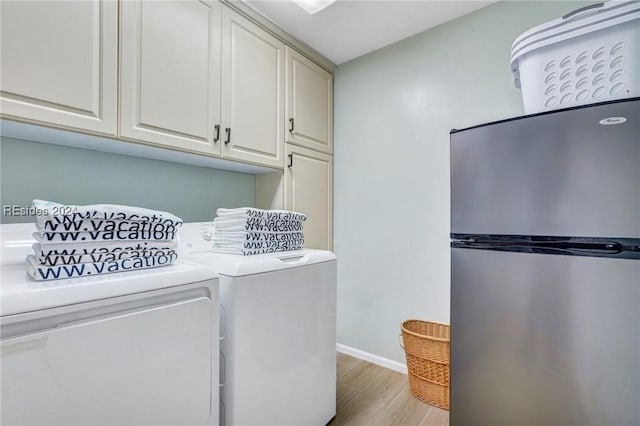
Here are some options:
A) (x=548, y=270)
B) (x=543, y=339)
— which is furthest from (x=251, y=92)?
(x=543, y=339)

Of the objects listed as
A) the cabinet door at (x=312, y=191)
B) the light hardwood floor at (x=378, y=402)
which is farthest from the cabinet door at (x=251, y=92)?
the light hardwood floor at (x=378, y=402)

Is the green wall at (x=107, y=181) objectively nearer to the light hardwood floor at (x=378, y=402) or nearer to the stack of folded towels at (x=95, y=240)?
the stack of folded towels at (x=95, y=240)

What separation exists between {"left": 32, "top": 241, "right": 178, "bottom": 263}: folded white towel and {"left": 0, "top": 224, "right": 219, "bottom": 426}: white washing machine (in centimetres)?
8

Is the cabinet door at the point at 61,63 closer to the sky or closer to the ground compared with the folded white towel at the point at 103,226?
closer to the sky

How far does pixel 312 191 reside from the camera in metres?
2.23

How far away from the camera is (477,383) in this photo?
1.15 m

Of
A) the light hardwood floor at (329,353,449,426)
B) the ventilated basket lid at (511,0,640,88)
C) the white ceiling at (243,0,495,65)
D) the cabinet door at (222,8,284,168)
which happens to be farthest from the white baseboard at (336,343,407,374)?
the white ceiling at (243,0,495,65)

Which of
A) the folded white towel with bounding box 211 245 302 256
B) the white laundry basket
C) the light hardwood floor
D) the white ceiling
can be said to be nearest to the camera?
the white laundry basket

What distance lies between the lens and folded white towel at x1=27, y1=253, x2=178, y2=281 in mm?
764

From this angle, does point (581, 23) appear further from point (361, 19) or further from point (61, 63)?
point (61, 63)

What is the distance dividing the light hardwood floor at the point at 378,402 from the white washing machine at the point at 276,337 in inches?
8.0

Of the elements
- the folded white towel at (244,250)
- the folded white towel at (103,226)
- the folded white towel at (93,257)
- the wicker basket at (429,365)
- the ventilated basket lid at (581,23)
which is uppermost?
the ventilated basket lid at (581,23)

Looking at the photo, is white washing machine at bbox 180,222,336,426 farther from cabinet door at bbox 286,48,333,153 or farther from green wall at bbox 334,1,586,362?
cabinet door at bbox 286,48,333,153

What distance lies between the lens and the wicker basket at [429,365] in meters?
1.66
